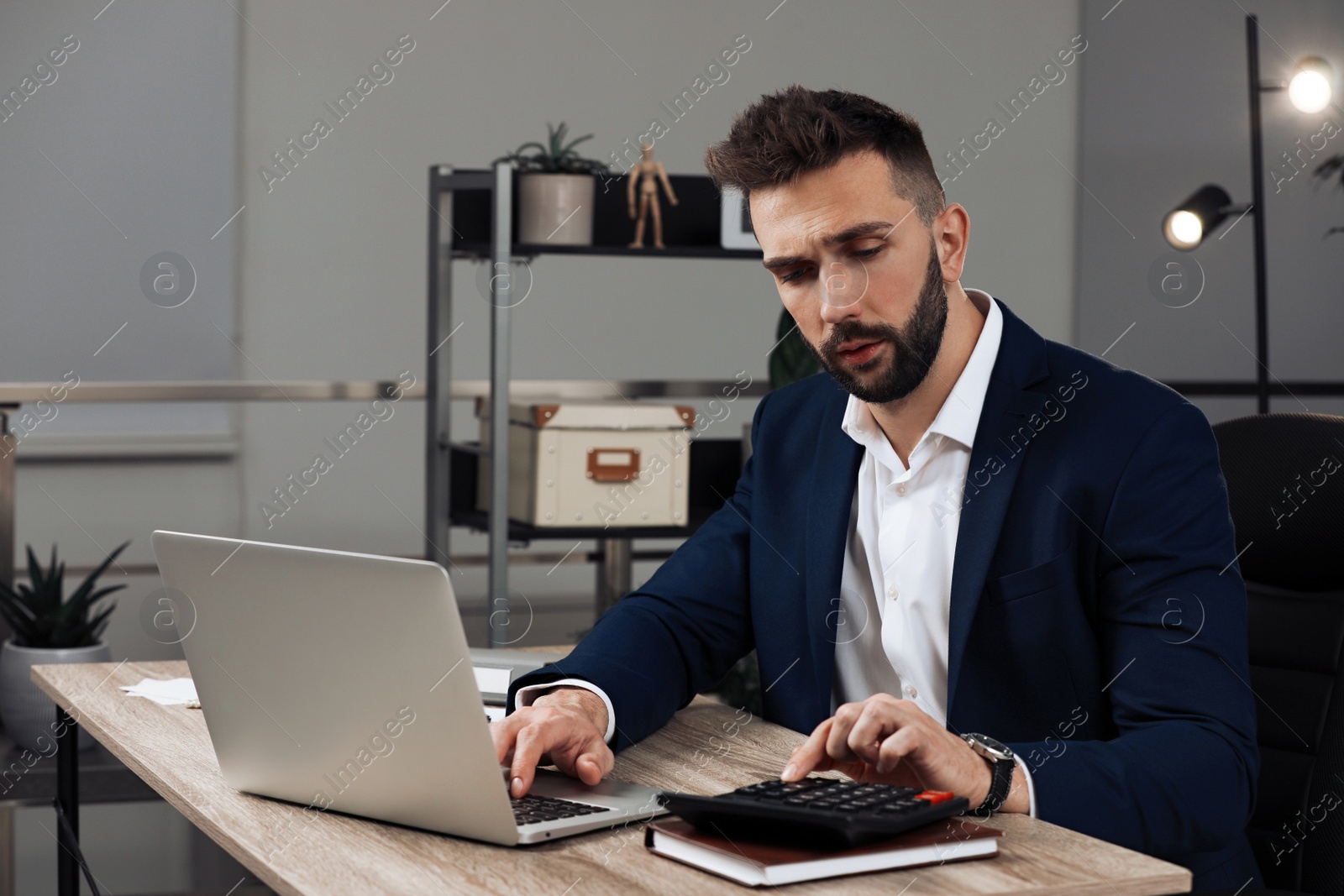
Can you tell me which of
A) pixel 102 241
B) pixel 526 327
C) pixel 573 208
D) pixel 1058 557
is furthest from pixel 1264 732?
pixel 102 241

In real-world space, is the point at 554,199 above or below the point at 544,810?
above

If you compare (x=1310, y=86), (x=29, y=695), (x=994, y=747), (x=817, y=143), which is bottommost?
(x=29, y=695)

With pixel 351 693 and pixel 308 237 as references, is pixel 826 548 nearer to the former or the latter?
pixel 351 693

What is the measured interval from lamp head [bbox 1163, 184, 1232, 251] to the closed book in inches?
103

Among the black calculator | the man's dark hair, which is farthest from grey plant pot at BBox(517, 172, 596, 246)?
the black calculator

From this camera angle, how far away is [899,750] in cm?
101

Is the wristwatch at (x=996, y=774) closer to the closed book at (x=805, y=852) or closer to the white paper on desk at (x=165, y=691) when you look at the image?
the closed book at (x=805, y=852)

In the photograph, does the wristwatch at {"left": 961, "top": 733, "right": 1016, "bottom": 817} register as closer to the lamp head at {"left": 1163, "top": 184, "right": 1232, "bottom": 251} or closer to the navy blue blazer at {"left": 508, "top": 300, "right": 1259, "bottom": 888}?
the navy blue blazer at {"left": 508, "top": 300, "right": 1259, "bottom": 888}

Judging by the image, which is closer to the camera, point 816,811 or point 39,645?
point 816,811

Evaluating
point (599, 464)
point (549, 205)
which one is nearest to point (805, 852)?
point (599, 464)

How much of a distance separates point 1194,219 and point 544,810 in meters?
2.75

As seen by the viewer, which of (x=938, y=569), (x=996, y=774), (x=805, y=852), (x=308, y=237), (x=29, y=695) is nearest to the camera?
(x=805, y=852)

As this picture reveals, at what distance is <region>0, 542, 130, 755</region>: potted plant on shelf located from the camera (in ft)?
11.0

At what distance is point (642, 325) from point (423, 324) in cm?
74
